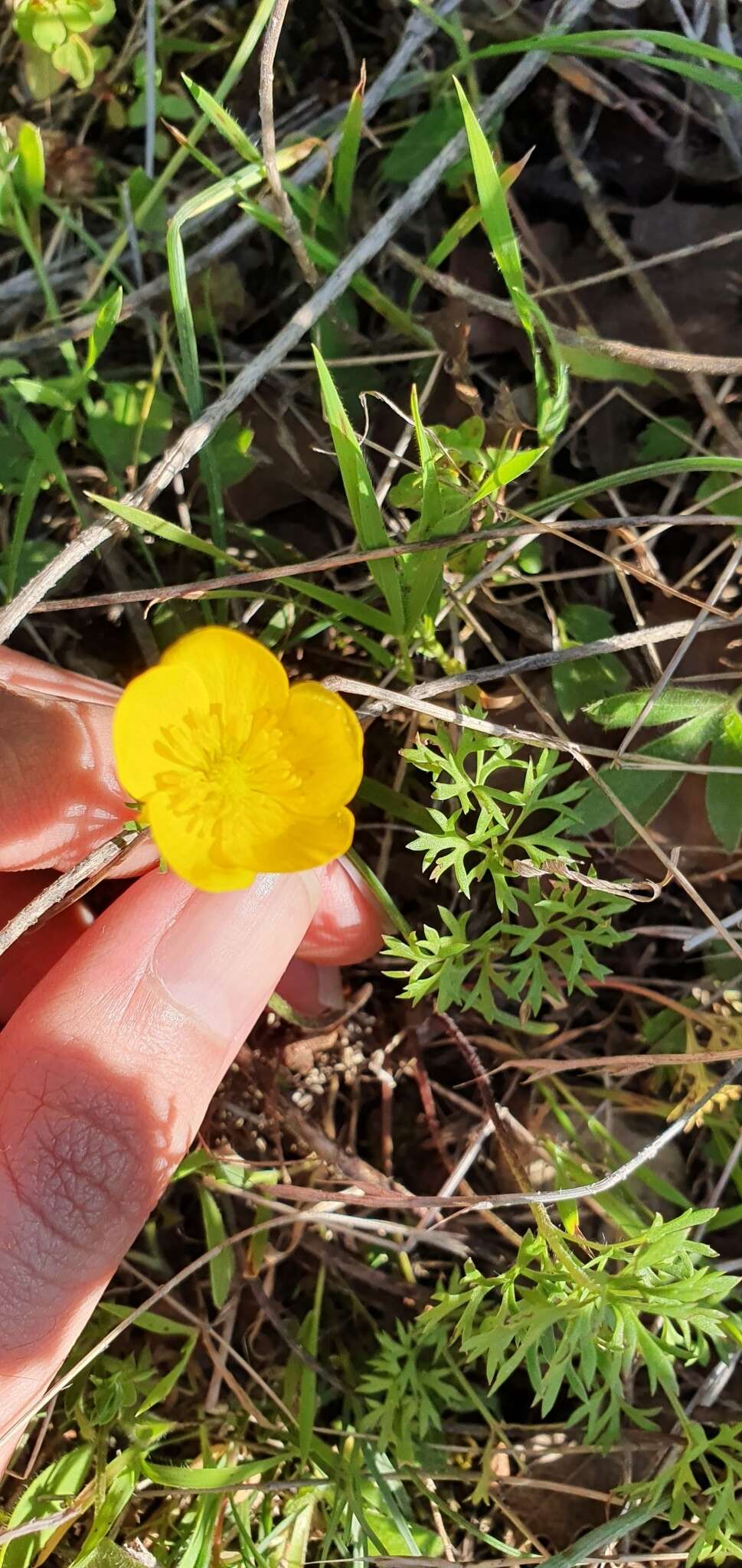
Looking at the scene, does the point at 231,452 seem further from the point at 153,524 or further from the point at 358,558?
the point at 358,558

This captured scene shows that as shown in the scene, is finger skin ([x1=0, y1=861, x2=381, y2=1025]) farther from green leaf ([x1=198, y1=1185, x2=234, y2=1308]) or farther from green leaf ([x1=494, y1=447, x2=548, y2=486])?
green leaf ([x1=494, y1=447, x2=548, y2=486])

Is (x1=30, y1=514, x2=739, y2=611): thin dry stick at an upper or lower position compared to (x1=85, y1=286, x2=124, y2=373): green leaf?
lower

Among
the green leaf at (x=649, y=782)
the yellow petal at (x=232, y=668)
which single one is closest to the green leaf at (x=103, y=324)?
the yellow petal at (x=232, y=668)

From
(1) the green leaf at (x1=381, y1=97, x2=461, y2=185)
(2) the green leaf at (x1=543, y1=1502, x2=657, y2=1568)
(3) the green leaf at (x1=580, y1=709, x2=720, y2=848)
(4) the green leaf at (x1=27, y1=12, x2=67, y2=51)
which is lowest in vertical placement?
(2) the green leaf at (x1=543, y1=1502, x2=657, y2=1568)

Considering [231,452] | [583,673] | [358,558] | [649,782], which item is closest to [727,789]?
[649,782]

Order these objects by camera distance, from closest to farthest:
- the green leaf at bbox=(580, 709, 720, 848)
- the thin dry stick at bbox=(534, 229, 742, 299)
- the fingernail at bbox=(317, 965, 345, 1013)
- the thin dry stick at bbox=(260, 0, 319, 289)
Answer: the thin dry stick at bbox=(260, 0, 319, 289), the green leaf at bbox=(580, 709, 720, 848), the thin dry stick at bbox=(534, 229, 742, 299), the fingernail at bbox=(317, 965, 345, 1013)

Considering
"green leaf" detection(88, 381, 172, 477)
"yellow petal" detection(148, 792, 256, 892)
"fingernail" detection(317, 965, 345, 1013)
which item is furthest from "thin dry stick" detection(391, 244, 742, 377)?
"fingernail" detection(317, 965, 345, 1013)
